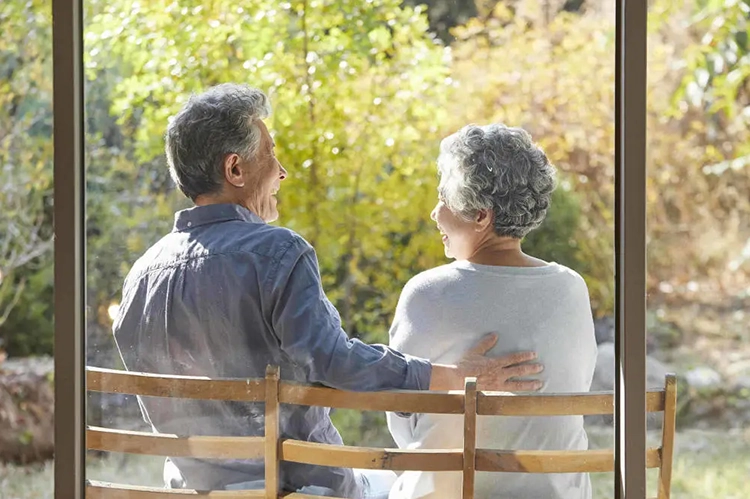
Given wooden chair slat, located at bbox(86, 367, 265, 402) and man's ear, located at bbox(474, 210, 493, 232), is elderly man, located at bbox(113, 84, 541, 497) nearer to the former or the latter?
wooden chair slat, located at bbox(86, 367, 265, 402)

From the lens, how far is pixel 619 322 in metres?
2.02

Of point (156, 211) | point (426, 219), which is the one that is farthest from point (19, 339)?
point (426, 219)

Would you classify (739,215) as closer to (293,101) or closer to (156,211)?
(293,101)

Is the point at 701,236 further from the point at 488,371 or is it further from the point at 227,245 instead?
the point at 227,245

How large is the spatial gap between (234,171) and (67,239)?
421 mm

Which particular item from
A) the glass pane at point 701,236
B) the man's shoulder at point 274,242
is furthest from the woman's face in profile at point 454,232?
the glass pane at point 701,236

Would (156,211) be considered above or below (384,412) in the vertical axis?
above

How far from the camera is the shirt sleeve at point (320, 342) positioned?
209cm

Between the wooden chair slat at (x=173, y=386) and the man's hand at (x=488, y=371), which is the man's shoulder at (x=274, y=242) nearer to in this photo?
the wooden chair slat at (x=173, y=386)

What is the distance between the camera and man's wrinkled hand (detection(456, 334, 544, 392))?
6.79 ft

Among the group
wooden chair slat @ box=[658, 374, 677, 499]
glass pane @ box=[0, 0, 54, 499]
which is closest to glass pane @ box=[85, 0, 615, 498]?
wooden chair slat @ box=[658, 374, 677, 499]

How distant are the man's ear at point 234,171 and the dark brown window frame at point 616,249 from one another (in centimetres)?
35

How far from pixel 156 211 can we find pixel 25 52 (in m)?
0.70

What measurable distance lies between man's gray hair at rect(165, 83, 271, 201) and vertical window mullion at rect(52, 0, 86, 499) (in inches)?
9.1
